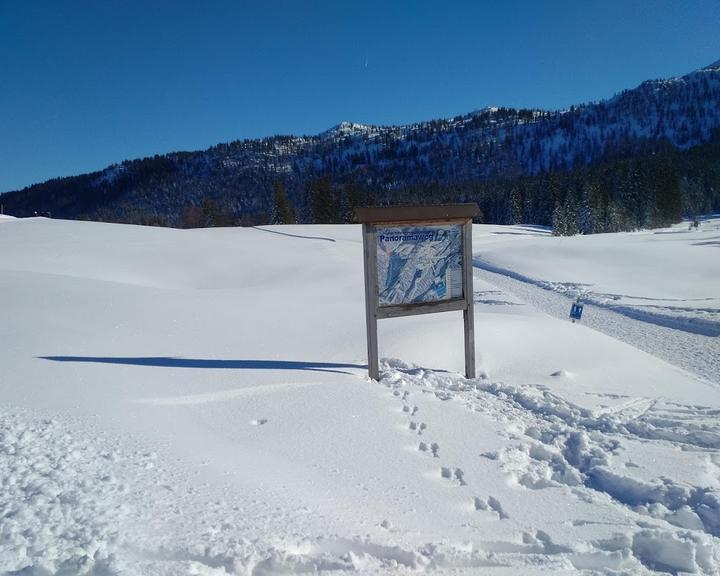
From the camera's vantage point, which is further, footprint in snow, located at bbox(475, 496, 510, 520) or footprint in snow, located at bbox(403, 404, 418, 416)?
footprint in snow, located at bbox(403, 404, 418, 416)

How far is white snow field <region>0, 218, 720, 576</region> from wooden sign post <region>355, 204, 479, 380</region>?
0.86 meters

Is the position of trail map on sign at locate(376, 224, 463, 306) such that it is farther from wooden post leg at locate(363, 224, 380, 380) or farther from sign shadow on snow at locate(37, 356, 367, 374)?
sign shadow on snow at locate(37, 356, 367, 374)

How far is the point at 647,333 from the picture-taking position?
1077 cm

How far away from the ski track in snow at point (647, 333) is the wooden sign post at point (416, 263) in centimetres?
429

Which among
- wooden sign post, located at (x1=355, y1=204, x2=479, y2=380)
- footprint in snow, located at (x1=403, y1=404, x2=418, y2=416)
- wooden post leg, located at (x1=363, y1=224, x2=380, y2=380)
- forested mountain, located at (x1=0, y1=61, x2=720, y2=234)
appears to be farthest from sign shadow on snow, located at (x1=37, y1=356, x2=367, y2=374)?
forested mountain, located at (x1=0, y1=61, x2=720, y2=234)

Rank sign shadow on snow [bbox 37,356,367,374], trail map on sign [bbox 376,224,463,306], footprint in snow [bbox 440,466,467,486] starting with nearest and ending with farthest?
footprint in snow [bbox 440,466,467,486] < trail map on sign [bbox 376,224,463,306] < sign shadow on snow [bbox 37,356,367,374]

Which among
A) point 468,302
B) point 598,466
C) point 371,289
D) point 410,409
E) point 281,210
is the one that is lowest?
point 598,466

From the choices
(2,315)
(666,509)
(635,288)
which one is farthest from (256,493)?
(635,288)

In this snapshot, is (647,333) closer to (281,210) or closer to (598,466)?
(598,466)

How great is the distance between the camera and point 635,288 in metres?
16.3

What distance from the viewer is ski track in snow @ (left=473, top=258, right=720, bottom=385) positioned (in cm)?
836

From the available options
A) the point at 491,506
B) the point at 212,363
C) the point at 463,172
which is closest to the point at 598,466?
the point at 491,506

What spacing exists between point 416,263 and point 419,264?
0.05m

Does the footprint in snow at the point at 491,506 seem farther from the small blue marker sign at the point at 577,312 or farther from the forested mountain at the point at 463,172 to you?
the forested mountain at the point at 463,172
